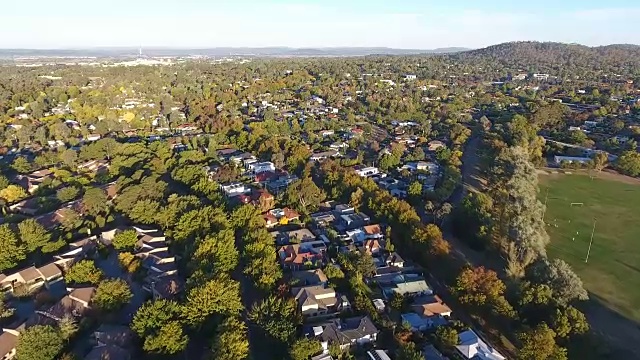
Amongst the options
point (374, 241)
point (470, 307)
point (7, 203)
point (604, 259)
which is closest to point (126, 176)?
point (7, 203)

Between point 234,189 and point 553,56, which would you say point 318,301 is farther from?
point 553,56

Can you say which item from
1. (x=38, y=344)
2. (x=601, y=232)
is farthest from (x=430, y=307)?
(x=601, y=232)

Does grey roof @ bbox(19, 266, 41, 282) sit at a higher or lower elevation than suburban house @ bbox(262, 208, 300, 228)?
lower

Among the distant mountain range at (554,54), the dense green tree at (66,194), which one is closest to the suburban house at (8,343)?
the dense green tree at (66,194)

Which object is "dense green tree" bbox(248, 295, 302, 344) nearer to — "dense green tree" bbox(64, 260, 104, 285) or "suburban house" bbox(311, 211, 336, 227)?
"dense green tree" bbox(64, 260, 104, 285)

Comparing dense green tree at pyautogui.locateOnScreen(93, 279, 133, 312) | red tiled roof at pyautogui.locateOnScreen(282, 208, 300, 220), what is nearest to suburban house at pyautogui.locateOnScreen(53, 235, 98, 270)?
dense green tree at pyautogui.locateOnScreen(93, 279, 133, 312)

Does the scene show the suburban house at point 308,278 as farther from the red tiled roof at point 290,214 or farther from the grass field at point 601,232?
the grass field at point 601,232
